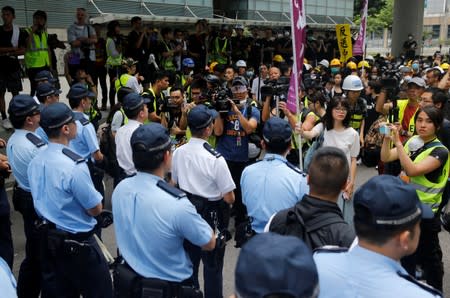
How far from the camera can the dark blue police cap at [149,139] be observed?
2.96 metres

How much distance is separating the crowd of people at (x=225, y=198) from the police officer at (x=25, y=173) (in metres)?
0.01

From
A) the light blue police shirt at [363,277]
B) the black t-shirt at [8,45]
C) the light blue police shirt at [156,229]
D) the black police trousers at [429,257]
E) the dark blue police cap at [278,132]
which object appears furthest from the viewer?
the black t-shirt at [8,45]

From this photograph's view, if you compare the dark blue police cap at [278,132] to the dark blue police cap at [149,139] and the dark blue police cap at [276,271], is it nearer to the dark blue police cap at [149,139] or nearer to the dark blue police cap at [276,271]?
the dark blue police cap at [149,139]

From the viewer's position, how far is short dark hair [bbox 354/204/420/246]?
1.97 m

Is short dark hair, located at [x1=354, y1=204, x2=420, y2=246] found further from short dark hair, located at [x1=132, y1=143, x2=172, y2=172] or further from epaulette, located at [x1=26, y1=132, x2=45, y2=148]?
epaulette, located at [x1=26, y1=132, x2=45, y2=148]

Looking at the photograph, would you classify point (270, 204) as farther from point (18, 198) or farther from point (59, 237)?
point (18, 198)

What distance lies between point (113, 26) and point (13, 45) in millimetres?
2372

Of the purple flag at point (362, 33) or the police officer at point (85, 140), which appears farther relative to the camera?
the purple flag at point (362, 33)

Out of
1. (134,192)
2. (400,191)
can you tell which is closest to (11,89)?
(134,192)

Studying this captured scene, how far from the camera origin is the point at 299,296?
58.3 inches

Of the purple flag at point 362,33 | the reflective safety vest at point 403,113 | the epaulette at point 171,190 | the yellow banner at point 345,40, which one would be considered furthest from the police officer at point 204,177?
the yellow banner at point 345,40

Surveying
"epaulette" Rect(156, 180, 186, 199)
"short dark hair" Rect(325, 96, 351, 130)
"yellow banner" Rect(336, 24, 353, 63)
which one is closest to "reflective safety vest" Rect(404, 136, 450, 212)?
"short dark hair" Rect(325, 96, 351, 130)

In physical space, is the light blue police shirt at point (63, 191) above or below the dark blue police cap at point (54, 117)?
below

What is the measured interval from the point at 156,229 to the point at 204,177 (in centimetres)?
140
